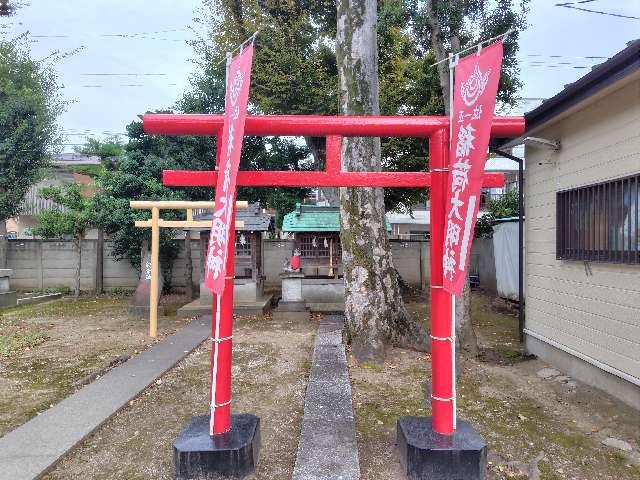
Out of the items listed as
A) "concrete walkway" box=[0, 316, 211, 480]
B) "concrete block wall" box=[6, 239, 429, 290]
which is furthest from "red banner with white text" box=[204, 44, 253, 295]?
"concrete block wall" box=[6, 239, 429, 290]

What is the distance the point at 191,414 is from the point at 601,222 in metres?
5.18

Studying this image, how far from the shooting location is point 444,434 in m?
3.46

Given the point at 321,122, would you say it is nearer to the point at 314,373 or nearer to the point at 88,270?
the point at 314,373

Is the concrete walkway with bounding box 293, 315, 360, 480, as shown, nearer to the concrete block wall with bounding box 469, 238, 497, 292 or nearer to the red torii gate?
the red torii gate

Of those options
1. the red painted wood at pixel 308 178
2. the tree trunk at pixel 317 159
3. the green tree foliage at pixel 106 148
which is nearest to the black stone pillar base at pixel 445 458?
the red painted wood at pixel 308 178

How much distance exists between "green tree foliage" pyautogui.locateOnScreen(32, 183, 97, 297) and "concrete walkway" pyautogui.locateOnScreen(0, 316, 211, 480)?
8.00 metres

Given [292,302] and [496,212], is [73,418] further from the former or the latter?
[496,212]

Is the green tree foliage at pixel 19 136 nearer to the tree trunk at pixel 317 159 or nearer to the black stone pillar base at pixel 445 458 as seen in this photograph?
the tree trunk at pixel 317 159

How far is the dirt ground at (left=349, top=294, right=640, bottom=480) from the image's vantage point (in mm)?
3562

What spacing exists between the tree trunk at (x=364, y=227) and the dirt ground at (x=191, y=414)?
47.3 inches

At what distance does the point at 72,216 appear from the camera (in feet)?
43.8

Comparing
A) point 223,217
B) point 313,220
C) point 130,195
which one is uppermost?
point 130,195

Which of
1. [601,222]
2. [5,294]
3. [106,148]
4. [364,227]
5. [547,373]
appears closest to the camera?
[601,222]

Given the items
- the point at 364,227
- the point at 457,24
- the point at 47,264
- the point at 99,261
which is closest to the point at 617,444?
the point at 364,227
